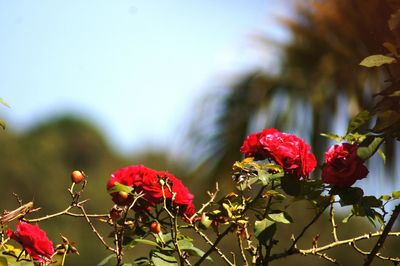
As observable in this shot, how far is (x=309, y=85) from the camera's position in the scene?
16.8ft

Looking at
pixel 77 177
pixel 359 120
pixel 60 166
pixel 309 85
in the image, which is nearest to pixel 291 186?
pixel 359 120

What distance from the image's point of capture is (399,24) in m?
1.32

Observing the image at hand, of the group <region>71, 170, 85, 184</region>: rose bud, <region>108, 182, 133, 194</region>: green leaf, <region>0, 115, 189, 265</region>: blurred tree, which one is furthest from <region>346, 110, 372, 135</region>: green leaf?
<region>0, 115, 189, 265</region>: blurred tree

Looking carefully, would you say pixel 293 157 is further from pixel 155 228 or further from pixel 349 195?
pixel 155 228

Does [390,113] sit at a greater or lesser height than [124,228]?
greater

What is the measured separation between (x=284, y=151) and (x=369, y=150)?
0.17 m

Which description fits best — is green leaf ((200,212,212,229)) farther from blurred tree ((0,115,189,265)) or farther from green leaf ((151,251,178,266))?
blurred tree ((0,115,189,265))

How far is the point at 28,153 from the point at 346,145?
30240mm

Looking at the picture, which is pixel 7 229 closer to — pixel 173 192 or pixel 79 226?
pixel 173 192

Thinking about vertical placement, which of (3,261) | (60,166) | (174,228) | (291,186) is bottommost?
(60,166)

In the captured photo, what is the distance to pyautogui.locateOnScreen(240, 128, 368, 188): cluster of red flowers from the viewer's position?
4.42ft

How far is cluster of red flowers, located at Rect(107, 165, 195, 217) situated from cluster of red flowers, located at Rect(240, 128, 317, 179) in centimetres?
15

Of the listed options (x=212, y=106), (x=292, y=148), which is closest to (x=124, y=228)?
(x=292, y=148)

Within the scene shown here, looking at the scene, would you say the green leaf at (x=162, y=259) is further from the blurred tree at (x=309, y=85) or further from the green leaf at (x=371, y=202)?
the blurred tree at (x=309, y=85)
